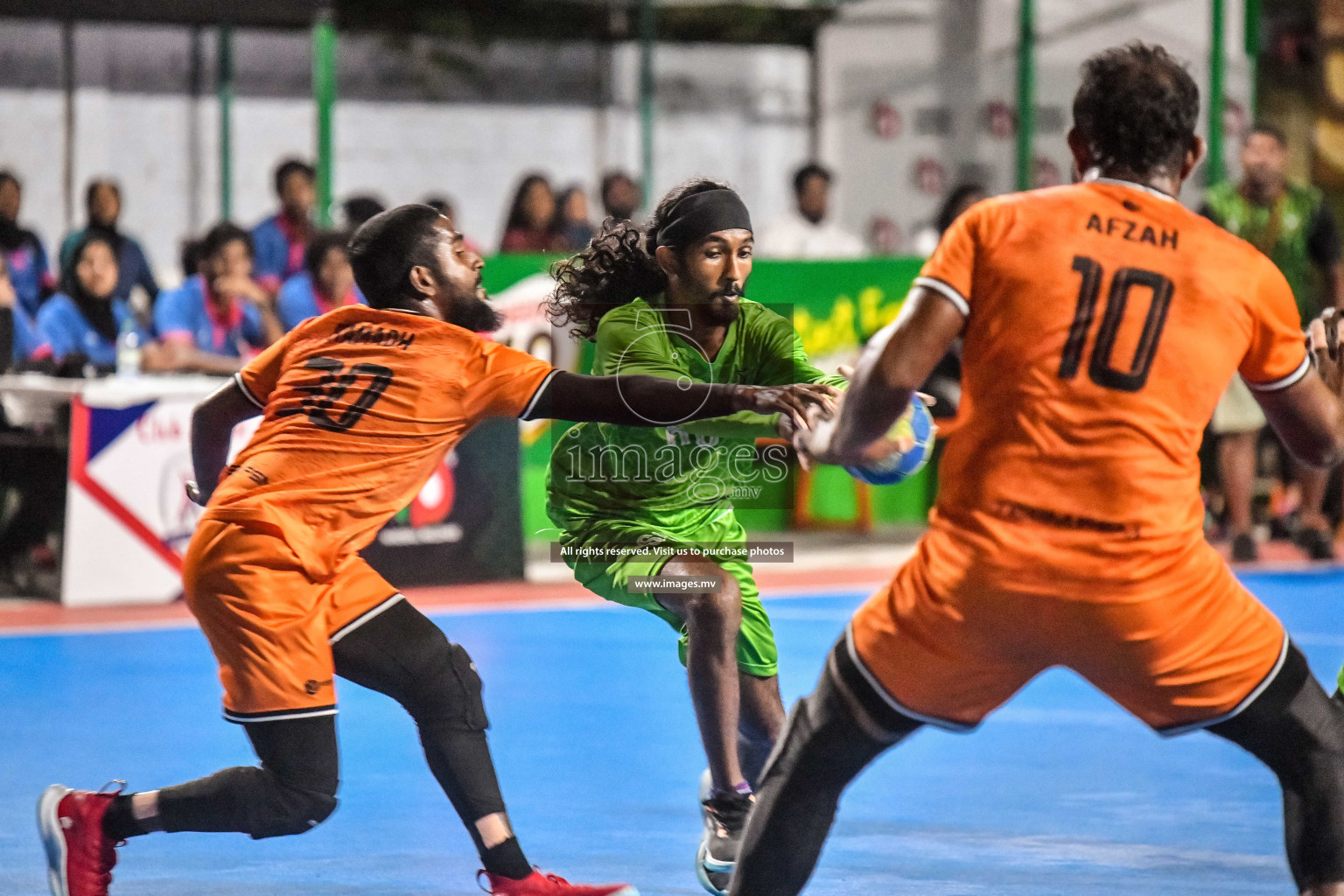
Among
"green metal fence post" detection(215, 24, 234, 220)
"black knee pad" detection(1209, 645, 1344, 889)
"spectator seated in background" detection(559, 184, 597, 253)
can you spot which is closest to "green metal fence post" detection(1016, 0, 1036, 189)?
"spectator seated in background" detection(559, 184, 597, 253)

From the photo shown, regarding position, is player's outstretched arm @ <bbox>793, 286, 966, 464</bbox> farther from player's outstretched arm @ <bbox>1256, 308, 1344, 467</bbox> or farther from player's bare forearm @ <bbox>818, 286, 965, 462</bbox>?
player's outstretched arm @ <bbox>1256, 308, 1344, 467</bbox>

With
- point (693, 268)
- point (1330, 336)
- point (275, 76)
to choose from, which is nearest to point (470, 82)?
point (275, 76)

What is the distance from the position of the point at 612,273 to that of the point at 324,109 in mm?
7732

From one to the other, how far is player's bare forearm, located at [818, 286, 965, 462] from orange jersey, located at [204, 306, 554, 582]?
1.14 m

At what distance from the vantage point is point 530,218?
544 inches

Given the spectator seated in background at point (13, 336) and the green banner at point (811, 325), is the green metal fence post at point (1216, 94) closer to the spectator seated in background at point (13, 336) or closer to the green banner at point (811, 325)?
→ the green banner at point (811, 325)

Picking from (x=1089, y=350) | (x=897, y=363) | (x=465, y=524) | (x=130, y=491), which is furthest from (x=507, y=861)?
(x=465, y=524)

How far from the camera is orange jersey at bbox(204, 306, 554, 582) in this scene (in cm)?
484

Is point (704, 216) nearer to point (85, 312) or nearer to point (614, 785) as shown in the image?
point (614, 785)

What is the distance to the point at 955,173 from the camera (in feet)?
58.1

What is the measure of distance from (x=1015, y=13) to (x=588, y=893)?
13262 millimetres

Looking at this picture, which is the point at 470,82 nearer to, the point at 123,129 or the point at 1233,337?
the point at 123,129

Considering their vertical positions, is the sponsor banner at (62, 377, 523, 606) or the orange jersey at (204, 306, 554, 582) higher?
the orange jersey at (204, 306, 554, 582)

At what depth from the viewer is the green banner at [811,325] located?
41.3 feet
